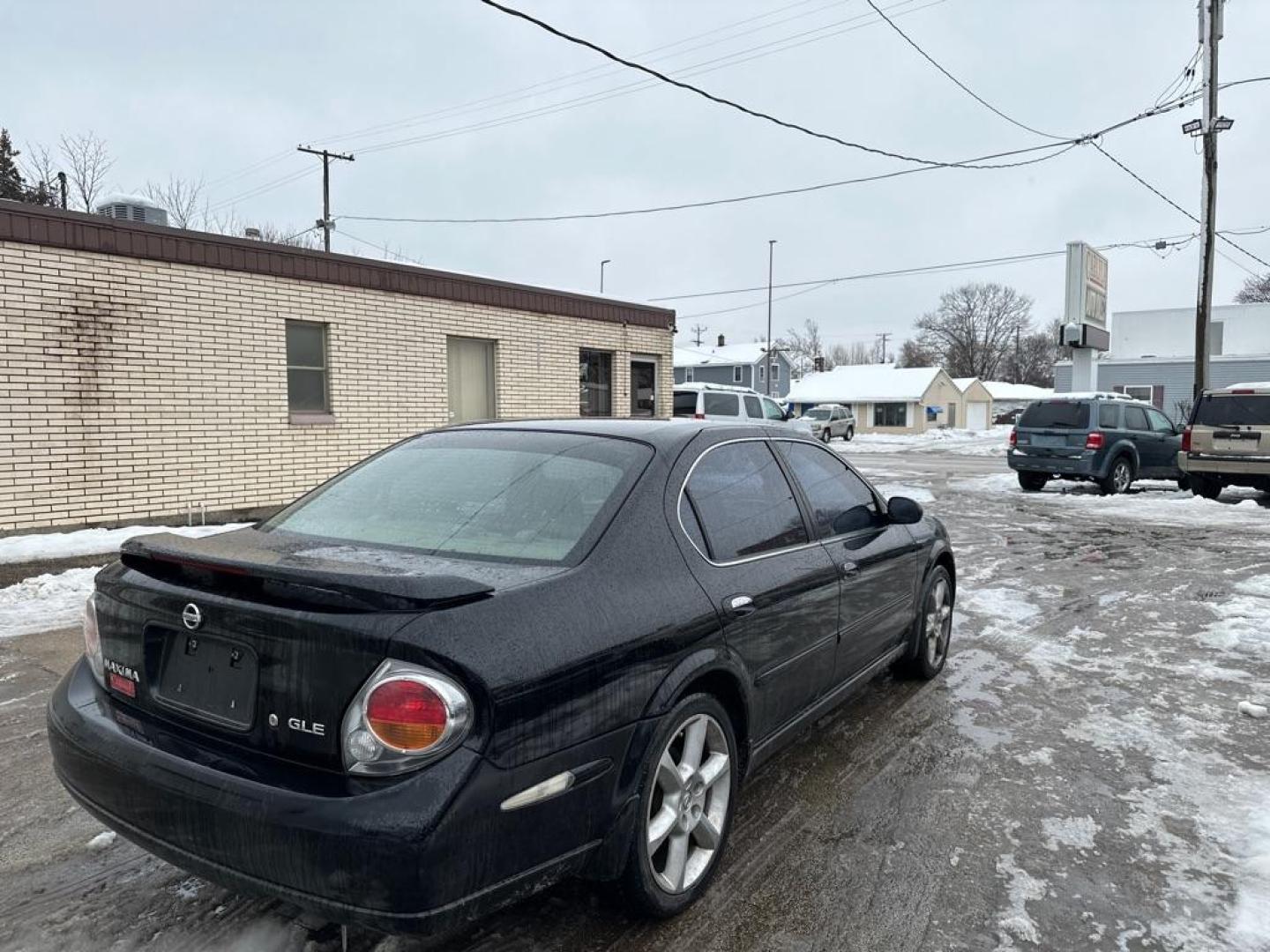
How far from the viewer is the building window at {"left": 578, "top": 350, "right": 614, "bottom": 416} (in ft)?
46.5

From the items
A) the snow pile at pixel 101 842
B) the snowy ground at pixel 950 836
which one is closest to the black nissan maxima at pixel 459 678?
the snowy ground at pixel 950 836

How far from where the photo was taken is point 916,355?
320ft

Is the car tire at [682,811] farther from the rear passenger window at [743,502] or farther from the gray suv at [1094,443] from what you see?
the gray suv at [1094,443]

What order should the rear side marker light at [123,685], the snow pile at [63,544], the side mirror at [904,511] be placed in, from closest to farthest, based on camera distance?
the rear side marker light at [123,685] → the side mirror at [904,511] → the snow pile at [63,544]

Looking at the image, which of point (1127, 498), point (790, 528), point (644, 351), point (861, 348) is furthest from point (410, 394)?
point (861, 348)

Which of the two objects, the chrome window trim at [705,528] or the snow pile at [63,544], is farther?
the snow pile at [63,544]

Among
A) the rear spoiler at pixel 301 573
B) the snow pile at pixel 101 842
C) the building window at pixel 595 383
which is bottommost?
the snow pile at pixel 101 842

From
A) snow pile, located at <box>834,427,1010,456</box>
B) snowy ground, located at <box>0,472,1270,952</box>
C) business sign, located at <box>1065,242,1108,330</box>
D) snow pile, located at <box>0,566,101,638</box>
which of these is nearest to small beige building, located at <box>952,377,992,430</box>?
→ snow pile, located at <box>834,427,1010,456</box>

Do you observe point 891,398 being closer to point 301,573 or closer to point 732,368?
point 732,368

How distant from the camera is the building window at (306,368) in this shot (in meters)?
10.4

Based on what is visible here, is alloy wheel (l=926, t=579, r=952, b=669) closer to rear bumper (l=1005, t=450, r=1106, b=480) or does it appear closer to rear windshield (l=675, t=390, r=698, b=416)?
rear bumper (l=1005, t=450, r=1106, b=480)

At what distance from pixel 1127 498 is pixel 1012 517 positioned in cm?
352

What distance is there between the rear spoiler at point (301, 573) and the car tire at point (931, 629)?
3.29 meters

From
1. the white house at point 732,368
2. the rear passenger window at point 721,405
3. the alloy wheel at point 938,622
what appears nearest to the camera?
the alloy wheel at point 938,622
